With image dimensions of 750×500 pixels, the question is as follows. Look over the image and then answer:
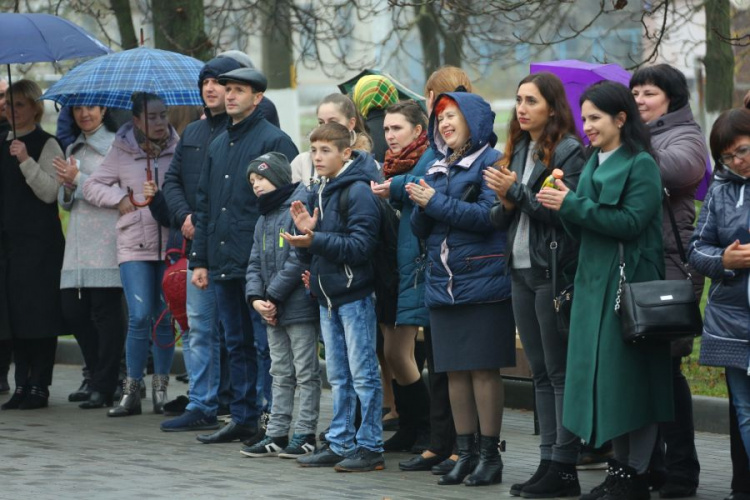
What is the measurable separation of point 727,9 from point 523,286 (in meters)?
6.47

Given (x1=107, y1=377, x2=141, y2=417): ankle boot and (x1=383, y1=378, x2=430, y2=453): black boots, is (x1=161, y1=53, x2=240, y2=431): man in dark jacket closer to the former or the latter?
(x1=107, y1=377, x2=141, y2=417): ankle boot

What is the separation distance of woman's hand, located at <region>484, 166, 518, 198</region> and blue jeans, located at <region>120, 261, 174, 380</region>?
360cm

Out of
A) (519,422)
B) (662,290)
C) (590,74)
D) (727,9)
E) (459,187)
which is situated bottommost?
(519,422)

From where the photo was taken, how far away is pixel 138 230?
31.6 feet

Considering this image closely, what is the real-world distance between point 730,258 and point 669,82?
113 cm

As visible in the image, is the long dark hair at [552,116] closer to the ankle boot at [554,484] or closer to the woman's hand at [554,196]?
the woman's hand at [554,196]

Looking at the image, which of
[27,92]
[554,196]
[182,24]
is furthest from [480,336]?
[182,24]

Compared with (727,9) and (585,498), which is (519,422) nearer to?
(585,498)

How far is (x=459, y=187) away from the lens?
717 centimetres

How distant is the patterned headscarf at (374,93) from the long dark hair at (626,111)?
7.95 ft

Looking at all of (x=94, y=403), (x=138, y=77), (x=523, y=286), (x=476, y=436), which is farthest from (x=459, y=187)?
(x=94, y=403)

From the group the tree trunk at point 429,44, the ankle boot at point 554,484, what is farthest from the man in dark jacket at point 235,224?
the tree trunk at point 429,44

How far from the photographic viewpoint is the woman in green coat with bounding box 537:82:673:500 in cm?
628

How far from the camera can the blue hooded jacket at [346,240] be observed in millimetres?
7488
